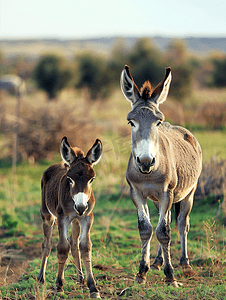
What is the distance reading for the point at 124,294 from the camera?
4.69 meters

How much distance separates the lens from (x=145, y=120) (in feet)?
14.2

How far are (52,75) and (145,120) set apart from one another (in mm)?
33302

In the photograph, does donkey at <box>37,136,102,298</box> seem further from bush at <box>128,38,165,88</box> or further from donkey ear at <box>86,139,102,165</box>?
bush at <box>128,38,165,88</box>

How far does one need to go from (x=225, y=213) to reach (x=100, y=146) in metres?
4.83

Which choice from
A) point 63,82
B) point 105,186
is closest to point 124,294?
point 105,186

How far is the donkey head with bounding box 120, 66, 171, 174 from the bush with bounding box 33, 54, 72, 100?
3183 centimetres

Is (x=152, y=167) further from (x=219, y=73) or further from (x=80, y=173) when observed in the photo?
(x=219, y=73)

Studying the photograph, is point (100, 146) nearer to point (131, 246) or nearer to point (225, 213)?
point (131, 246)

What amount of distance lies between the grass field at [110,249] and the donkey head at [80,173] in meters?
1.21

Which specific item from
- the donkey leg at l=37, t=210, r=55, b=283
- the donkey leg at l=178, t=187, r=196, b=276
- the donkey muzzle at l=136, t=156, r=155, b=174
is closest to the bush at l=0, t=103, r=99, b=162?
the donkey leg at l=178, t=187, r=196, b=276

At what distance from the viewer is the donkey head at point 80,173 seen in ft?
13.9

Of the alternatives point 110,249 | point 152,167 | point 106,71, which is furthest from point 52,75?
point 152,167

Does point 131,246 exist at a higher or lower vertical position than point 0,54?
lower

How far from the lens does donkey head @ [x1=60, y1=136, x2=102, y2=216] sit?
4250mm
